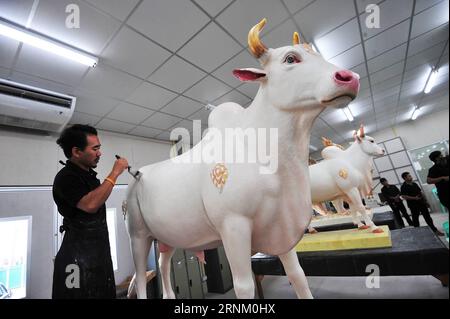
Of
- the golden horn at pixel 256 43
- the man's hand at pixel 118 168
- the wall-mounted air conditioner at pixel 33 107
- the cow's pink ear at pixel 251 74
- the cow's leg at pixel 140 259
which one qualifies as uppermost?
the wall-mounted air conditioner at pixel 33 107

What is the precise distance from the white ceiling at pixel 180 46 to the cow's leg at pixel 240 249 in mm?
1762

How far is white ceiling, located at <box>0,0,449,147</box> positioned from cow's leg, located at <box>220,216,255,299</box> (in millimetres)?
1762

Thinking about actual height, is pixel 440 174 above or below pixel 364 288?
above

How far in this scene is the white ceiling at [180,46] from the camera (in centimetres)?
204

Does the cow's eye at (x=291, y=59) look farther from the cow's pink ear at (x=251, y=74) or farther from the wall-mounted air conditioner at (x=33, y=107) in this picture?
the wall-mounted air conditioner at (x=33, y=107)

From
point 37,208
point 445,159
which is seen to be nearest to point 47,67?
point 37,208

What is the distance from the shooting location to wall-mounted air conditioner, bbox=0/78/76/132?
7.78 ft

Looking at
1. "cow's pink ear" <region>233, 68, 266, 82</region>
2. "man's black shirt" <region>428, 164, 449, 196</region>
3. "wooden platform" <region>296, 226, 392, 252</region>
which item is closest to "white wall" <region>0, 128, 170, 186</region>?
"wooden platform" <region>296, 226, 392, 252</region>

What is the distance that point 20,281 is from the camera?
2322 millimetres

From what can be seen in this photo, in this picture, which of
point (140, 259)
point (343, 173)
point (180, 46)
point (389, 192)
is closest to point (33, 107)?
point (180, 46)

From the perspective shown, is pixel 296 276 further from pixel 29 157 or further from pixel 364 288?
pixel 29 157

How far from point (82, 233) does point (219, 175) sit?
526mm

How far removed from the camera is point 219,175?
57 centimetres

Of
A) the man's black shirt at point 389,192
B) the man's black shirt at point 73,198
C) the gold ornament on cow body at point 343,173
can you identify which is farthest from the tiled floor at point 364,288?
the man's black shirt at point 389,192
